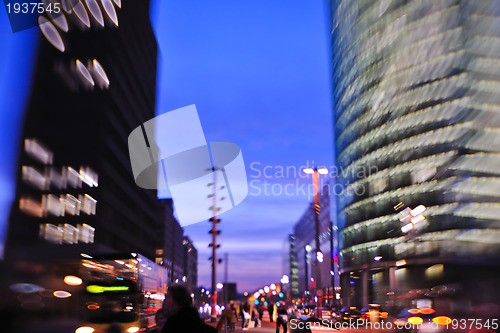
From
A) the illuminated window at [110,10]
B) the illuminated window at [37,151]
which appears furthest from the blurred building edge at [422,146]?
the illuminated window at [37,151]

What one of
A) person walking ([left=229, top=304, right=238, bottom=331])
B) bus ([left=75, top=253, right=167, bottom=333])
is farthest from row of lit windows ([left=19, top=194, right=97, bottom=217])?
bus ([left=75, top=253, right=167, bottom=333])

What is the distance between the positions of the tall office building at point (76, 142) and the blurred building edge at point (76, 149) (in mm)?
126

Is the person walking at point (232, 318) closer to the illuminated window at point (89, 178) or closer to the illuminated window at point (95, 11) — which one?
the illuminated window at point (89, 178)

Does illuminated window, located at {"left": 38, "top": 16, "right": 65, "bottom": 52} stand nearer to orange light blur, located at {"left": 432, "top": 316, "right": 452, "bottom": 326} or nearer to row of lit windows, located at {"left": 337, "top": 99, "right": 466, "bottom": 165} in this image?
row of lit windows, located at {"left": 337, "top": 99, "right": 466, "bottom": 165}

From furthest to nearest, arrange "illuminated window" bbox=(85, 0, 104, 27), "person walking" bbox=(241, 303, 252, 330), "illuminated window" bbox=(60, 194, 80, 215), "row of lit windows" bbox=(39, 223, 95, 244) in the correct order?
"illuminated window" bbox=(85, 0, 104, 27)
"illuminated window" bbox=(60, 194, 80, 215)
"row of lit windows" bbox=(39, 223, 95, 244)
"person walking" bbox=(241, 303, 252, 330)

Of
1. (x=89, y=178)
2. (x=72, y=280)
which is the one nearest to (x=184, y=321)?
(x=72, y=280)

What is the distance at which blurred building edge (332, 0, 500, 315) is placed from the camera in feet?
216

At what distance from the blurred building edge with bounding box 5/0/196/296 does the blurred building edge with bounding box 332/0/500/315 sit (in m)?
38.1

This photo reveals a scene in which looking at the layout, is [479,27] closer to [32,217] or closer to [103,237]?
[103,237]

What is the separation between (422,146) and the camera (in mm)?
71812

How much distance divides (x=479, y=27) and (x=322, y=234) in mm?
48122

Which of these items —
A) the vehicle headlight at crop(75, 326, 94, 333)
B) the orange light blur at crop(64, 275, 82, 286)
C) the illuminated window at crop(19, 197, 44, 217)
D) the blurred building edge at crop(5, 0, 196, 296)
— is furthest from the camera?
the blurred building edge at crop(5, 0, 196, 296)

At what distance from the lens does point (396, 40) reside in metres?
78.6

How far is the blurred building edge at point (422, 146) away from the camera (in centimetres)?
6594
